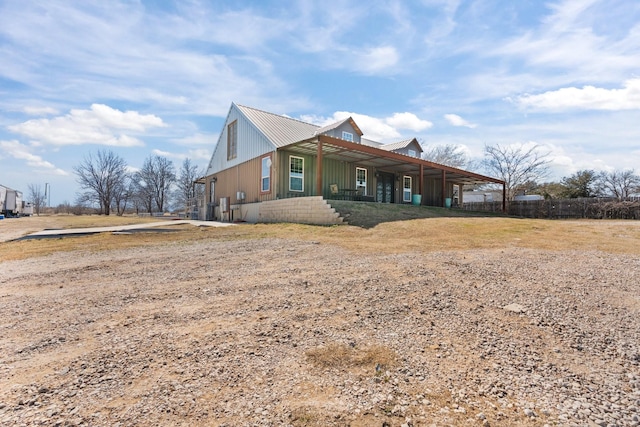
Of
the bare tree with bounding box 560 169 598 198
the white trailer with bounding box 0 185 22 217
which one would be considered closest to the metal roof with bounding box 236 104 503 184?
the bare tree with bounding box 560 169 598 198

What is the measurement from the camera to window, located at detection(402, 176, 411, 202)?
1972cm

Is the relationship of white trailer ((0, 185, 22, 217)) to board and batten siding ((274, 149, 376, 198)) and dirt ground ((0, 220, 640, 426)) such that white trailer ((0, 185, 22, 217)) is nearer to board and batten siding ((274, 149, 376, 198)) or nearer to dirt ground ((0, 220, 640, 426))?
board and batten siding ((274, 149, 376, 198))

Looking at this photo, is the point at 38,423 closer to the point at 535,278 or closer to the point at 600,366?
the point at 600,366

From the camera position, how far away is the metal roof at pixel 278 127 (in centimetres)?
1484

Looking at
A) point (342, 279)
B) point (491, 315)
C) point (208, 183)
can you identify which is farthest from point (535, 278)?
point (208, 183)

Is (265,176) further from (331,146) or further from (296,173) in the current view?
(331,146)

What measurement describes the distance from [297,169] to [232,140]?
6.21 metres

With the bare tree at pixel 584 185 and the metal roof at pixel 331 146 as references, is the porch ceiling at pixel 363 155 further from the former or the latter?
the bare tree at pixel 584 185

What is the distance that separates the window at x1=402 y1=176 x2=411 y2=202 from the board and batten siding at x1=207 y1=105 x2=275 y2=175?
371 inches

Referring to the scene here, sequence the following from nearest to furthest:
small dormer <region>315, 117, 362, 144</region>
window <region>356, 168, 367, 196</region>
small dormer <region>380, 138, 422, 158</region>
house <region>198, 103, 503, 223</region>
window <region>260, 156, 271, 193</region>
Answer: house <region>198, 103, 503, 223</region>, window <region>260, 156, 271, 193</region>, small dormer <region>315, 117, 362, 144</region>, window <region>356, 168, 367, 196</region>, small dormer <region>380, 138, 422, 158</region>

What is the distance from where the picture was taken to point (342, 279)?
3818 mm

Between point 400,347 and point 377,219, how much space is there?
784cm

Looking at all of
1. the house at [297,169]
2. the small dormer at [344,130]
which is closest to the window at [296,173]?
the house at [297,169]

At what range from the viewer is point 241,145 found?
673 inches
